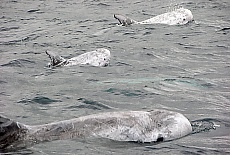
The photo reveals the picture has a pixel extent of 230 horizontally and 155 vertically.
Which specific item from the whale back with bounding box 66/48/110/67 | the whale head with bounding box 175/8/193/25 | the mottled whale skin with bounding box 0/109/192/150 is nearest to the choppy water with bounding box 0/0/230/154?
the mottled whale skin with bounding box 0/109/192/150

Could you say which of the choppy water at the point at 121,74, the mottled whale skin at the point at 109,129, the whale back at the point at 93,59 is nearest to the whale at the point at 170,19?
the choppy water at the point at 121,74

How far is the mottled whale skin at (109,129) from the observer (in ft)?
18.3

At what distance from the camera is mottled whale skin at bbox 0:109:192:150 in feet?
18.3

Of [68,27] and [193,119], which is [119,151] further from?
[68,27]

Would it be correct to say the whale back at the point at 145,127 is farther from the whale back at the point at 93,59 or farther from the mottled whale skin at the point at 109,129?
the whale back at the point at 93,59

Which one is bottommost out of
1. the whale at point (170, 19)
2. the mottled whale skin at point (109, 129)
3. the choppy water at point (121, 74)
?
the choppy water at point (121, 74)

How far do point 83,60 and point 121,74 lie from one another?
134 cm

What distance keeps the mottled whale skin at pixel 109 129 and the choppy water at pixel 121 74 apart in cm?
10

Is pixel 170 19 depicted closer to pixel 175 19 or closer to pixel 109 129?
pixel 175 19

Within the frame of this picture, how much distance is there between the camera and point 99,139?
5.92 meters

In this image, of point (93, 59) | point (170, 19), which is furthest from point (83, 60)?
point (170, 19)

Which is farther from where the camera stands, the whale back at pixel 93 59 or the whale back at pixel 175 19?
the whale back at pixel 175 19

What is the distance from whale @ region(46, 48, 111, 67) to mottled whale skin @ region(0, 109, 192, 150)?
442cm

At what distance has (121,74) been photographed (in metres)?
9.93
